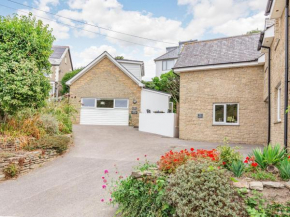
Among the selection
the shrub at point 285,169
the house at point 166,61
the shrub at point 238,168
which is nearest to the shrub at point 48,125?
the shrub at point 238,168

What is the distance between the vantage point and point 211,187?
352 centimetres

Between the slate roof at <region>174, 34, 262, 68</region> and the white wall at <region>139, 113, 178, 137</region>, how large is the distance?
11.4 ft

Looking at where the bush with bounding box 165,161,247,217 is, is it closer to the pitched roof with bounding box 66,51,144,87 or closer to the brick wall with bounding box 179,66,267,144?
the brick wall with bounding box 179,66,267,144

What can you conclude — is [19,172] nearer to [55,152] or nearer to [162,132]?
[55,152]

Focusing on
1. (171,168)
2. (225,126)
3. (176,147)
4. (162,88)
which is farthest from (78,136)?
(162,88)

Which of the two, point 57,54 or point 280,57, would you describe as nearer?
point 280,57

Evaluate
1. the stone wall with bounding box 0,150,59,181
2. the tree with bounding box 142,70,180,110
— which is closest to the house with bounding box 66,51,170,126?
the tree with bounding box 142,70,180,110

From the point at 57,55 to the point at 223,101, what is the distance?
2423cm

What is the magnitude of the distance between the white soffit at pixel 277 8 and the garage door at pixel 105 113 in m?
13.4

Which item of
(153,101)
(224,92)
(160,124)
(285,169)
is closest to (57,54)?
(153,101)

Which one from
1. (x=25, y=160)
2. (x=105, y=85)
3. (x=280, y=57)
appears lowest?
(x=25, y=160)

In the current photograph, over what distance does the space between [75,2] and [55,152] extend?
33.3 ft

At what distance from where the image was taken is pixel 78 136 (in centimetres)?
1272

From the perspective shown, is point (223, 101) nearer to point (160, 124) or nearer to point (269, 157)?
point (160, 124)
